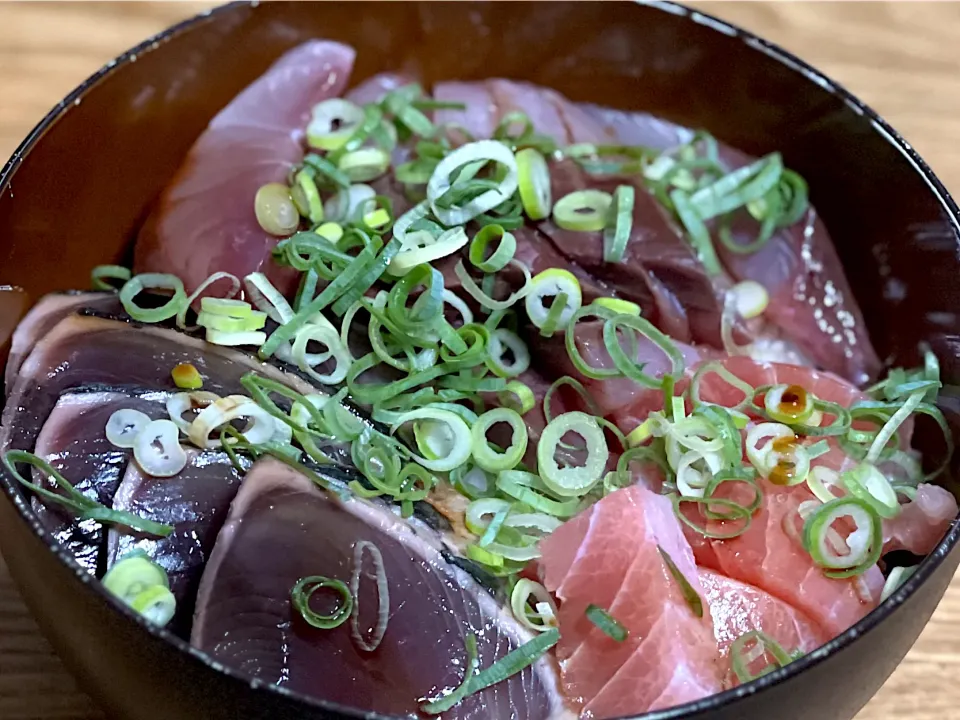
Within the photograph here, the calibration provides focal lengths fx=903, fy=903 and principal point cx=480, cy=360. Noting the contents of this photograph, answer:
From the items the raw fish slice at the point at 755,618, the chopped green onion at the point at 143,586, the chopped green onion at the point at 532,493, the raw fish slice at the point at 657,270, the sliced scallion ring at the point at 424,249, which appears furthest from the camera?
the raw fish slice at the point at 657,270

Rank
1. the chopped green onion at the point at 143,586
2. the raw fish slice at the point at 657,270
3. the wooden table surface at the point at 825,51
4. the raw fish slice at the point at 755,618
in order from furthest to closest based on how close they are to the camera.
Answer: the wooden table surface at the point at 825,51 < the raw fish slice at the point at 657,270 < the raw fish slice at the point at 755,618 < the chopped green onion at the point at 143,586

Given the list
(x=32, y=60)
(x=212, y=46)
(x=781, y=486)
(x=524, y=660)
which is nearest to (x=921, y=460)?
→ (x=781, y=486)

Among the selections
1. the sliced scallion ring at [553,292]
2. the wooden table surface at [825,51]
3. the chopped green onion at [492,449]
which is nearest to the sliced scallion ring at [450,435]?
the chopped green onion at [492,449]

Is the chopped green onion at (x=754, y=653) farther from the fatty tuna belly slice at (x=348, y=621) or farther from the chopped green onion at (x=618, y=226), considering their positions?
the chopped green onion at (x=618, y=226)

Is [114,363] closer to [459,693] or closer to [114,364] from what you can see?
[114,364]

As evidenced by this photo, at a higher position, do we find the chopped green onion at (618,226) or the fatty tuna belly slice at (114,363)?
the chopped green onion at (618,226)

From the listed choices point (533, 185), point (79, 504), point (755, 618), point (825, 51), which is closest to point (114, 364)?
point (79, 504)

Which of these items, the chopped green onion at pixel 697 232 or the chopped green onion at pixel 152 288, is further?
the chopped green onion at pixel 697 232
